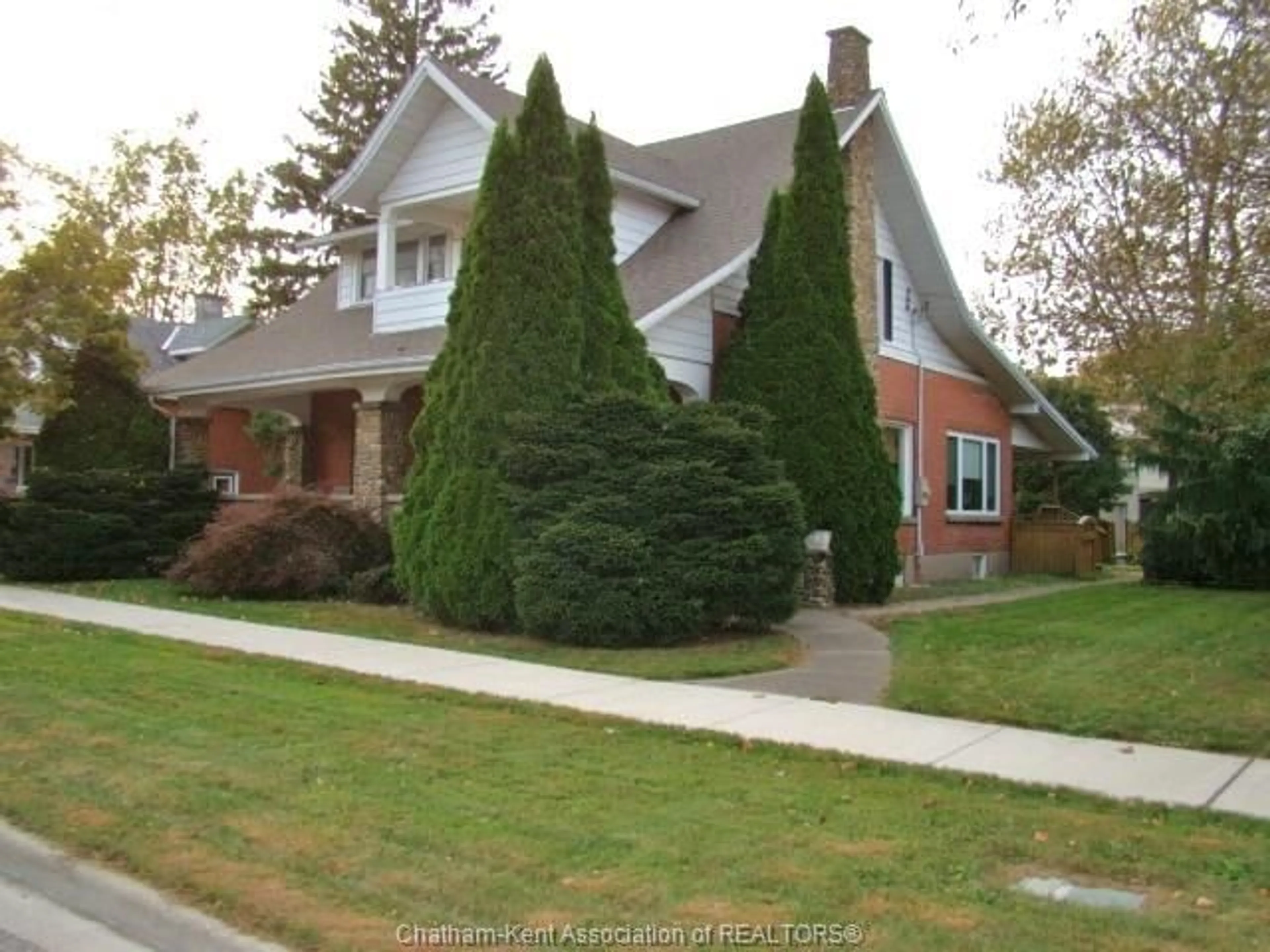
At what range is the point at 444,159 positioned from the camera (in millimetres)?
18516

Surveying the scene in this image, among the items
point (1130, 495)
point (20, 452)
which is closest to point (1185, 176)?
point (20, 452)

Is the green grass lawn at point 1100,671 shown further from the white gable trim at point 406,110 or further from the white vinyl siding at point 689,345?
the white gable trim at point 406,110

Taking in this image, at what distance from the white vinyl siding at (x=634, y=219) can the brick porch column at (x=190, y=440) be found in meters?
8.52

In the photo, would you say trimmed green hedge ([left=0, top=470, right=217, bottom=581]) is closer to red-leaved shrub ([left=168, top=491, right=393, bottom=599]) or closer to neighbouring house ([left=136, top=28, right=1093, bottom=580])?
neighbouring house ([left=136, top=28, right=1093, bottom=580])

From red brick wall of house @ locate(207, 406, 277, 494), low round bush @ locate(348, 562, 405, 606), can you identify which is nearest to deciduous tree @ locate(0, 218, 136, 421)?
low round bush @ locate(348, 562, 405, 606)

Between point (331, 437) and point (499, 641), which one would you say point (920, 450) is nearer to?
point (331, 437)

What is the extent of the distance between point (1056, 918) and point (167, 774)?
4509 millimetres

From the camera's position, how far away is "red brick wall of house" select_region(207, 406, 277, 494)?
95.8ft

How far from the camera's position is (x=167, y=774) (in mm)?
6480

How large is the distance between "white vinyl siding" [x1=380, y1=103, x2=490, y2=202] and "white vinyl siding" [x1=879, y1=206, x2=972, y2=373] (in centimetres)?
664

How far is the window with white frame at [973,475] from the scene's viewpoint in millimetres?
23031

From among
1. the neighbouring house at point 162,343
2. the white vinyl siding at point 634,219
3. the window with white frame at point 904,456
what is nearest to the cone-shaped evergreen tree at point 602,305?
the white vinyl siding at point 634,219

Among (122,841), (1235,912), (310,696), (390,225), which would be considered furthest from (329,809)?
(390,225)

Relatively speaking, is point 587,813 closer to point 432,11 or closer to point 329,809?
point 329,809
